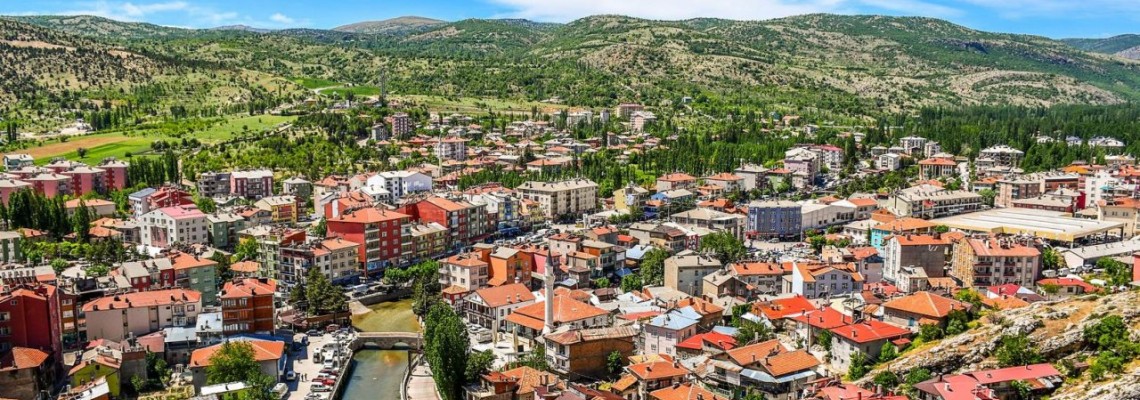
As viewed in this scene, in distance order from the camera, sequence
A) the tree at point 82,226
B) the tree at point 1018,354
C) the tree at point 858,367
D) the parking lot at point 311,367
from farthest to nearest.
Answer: the tree at point 82,226, the parking lot at point 311,367, the tree at point 858,367, the tree at point 1018,354

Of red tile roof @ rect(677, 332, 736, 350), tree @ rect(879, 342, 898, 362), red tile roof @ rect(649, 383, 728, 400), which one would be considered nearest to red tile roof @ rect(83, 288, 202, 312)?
red tile roof @ rect(677, 332, 736, 350)

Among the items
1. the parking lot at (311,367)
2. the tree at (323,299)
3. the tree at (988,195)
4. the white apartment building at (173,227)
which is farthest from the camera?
the tree at (988,195)

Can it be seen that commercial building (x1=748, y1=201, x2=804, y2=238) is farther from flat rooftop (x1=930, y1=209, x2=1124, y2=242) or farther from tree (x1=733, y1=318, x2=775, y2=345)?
tree (x1=733, y1=318, x2=775, y2=345)

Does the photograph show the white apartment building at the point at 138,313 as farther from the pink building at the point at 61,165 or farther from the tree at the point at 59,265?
the pink building at the point at 61,165

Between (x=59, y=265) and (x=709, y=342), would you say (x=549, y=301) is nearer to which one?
(x=709, y=342)

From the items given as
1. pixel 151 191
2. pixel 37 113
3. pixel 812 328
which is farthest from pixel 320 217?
pixel 37 113

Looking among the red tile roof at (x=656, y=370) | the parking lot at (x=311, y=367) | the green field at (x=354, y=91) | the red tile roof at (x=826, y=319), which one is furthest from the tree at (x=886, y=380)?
the green field at (x=354, y=91)
